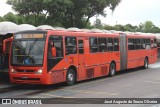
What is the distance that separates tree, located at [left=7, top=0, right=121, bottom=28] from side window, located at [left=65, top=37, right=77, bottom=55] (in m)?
19.0

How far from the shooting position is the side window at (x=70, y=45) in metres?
17.7

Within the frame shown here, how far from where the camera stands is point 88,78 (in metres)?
19.7

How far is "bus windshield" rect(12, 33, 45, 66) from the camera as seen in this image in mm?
16203

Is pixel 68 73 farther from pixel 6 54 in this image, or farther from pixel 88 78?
pixel 6 54

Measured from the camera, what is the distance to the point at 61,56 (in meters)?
17.2

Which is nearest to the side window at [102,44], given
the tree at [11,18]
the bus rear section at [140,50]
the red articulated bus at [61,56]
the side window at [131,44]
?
the red articulated bus at [61,56]

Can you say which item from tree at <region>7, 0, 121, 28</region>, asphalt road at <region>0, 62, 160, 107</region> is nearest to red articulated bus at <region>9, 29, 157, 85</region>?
asphalt road at <region>0, 62, 160, 107</region>

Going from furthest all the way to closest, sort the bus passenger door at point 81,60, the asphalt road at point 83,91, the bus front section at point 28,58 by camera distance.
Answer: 1. the bus passenger door at point 81,60
2. the bus front section at point 28,58
3. the asphalt road at point 83,91

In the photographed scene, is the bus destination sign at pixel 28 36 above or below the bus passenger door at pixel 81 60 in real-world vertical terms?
above

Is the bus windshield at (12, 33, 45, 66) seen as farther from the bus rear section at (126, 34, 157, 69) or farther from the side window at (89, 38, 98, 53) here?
the bus rear section at (126, 34, 157, 69)

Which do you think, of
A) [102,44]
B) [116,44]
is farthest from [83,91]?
[116,44]

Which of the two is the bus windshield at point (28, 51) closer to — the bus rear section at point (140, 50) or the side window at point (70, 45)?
the side window at point (70, 45)

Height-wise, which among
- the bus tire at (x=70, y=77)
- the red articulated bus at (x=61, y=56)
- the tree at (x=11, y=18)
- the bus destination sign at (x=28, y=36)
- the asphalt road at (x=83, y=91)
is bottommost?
the asphalt road at (x=83, y=91)

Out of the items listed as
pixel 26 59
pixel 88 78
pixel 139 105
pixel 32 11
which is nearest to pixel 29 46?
pixel 26 59
